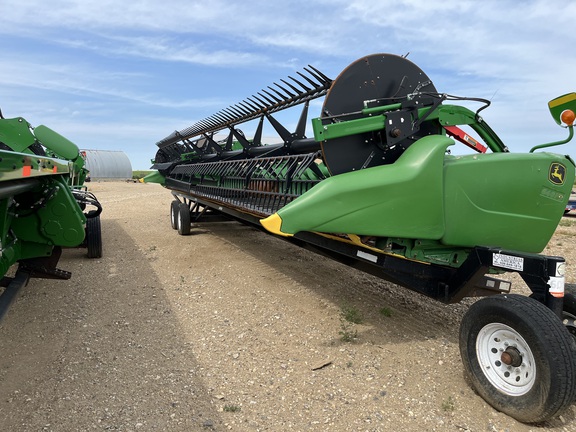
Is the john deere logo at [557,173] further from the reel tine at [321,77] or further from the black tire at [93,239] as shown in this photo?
the black tire at [93,239]

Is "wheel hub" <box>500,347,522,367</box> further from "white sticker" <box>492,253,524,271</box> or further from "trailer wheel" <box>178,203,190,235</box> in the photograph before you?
"trailer wheel" <box>178,203,190,235</box>

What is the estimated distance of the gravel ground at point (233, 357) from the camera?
8.46ft

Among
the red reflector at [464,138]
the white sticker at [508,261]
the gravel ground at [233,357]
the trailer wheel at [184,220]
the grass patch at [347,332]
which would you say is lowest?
the gravel ground at [233,357]

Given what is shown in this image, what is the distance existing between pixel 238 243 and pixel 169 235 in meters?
1.88

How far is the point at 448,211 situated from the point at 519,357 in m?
1.07

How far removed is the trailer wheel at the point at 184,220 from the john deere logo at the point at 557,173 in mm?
6674

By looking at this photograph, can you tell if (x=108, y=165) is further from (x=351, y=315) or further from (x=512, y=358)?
(x=512, y=358)

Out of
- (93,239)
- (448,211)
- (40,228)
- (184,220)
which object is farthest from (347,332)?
(184,220)

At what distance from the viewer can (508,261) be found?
2.84 m

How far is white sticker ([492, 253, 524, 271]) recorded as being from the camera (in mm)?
2793

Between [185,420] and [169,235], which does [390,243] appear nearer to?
[185,420]

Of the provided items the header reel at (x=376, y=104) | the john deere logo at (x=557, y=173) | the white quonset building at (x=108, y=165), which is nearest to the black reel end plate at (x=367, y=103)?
the header reel at (x=376, y=104)

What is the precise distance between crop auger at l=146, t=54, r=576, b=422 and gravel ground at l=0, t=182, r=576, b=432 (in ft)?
1.45

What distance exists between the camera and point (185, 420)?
254 cm
